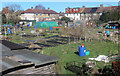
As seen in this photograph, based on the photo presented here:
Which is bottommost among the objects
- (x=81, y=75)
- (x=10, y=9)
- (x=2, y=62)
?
(x=81, y=75)

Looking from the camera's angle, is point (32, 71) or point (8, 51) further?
point (8, 51)

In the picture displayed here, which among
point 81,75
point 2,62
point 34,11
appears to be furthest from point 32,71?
point 34,11

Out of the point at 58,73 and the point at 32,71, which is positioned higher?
the point at 58,73

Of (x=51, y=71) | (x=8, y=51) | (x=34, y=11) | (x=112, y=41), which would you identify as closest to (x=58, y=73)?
(x=51, y=71)

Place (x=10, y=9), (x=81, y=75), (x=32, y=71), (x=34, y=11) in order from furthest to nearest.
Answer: (x=34, y=11) < (x=10, y=9) < (x=81, y=75) < (x=32, y=71)

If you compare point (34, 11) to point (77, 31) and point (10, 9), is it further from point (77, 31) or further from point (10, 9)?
point (77, 31)

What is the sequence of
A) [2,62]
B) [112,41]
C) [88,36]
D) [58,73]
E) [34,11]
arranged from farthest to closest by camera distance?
1. [34,11]
2. [88,36]
3. [112,41]
4. [2,62]
5. [58,73]

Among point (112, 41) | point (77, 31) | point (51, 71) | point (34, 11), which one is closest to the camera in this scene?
point (51, 71)

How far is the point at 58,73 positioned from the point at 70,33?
2682 cm

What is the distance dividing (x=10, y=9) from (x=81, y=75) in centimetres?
5742

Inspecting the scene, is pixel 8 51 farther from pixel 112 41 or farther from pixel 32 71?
pixel 112 41

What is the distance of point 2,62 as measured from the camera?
725 cm

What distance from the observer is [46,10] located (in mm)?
81375

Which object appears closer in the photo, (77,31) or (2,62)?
(2,62)
